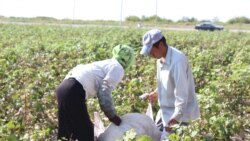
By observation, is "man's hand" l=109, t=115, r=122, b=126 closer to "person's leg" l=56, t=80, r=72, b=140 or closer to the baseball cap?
"person's leg" l=56, t=80, r=72, b=140

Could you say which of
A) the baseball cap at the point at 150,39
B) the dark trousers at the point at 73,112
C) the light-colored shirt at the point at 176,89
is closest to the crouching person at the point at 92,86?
the dark trousers at the point at 73,112

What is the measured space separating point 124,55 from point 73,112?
2.23ft

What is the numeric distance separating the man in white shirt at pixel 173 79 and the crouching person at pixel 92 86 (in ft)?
0.83

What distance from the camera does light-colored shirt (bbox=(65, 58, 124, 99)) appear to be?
15.9 ft

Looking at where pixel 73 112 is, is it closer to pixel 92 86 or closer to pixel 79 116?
pixel 79 116

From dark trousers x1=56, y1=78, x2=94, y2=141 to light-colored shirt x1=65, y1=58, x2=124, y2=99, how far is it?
0.06m

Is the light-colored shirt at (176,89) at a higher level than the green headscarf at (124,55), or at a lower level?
lower

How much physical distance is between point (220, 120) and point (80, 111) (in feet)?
4.05

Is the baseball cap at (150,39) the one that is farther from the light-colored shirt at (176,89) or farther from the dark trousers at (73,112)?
the dark trousers at (73,112)

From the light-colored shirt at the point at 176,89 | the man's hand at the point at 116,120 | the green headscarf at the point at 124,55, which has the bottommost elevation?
the man's hand at the point at 116,120

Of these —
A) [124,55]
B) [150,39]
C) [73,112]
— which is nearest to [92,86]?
[73,112]

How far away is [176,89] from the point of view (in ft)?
15.9

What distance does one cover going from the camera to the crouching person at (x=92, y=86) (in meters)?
4.87

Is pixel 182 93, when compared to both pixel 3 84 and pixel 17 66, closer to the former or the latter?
pixel 3 84
